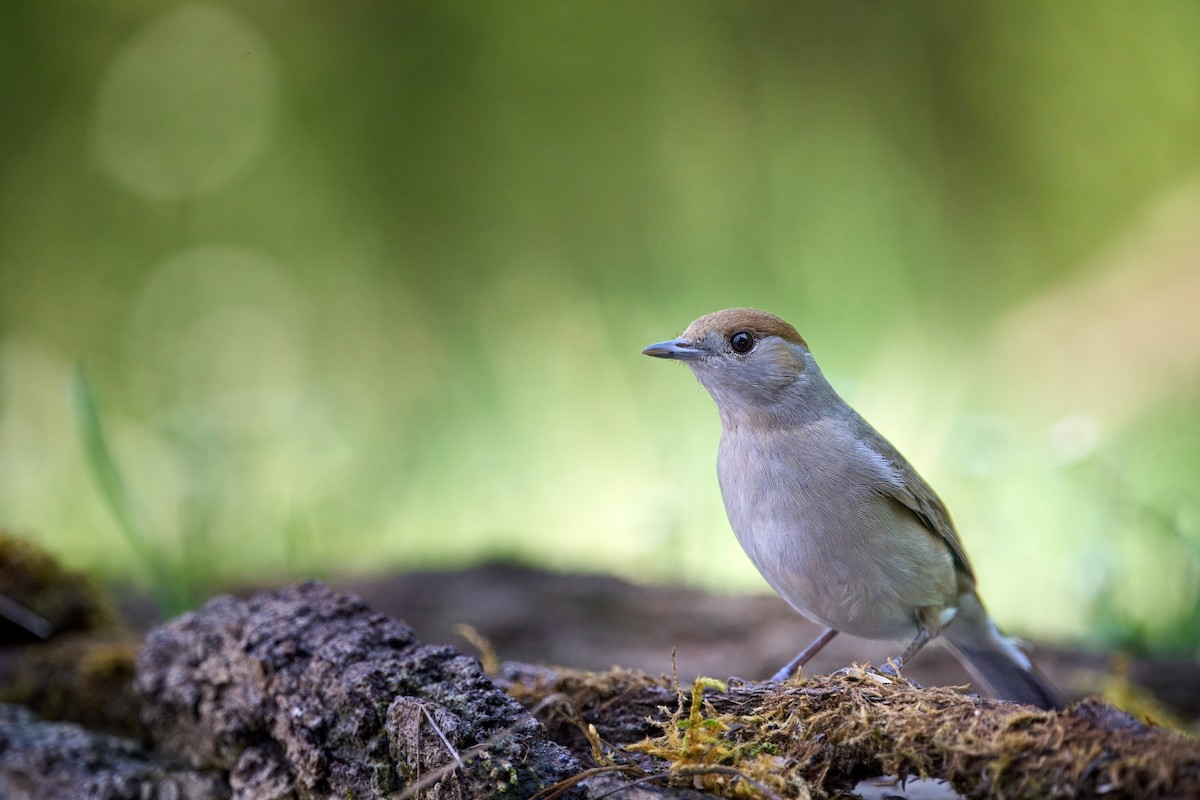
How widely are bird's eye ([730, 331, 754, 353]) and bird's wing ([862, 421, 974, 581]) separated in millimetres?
537

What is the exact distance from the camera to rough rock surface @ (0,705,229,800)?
10.1 feet

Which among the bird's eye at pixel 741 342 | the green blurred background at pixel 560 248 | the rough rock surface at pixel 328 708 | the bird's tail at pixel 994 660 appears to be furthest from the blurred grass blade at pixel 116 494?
the bird's tail at pixel 994 660

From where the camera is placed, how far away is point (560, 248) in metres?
9.50

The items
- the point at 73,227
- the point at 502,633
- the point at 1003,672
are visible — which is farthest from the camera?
the point at 73,227

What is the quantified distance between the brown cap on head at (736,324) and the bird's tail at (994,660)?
1265 mm

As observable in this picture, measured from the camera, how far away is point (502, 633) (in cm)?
510

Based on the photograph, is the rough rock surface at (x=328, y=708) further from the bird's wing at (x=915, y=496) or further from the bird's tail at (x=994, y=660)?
the bird's tail at (x=994, y=660)

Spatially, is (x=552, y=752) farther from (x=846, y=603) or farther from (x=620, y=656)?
(x=620, y=656)

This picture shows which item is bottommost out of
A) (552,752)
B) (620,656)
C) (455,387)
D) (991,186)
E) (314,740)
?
(552,752)

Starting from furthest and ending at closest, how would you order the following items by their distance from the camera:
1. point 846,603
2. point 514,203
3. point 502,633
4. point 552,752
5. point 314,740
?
point 514,203 < point 502,633 < point 846,603 < point 314,740 < point 552,752

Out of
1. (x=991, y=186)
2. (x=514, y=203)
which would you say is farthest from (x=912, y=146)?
(x=514, y=203)

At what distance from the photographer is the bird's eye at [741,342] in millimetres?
3682

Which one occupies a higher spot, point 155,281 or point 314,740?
point 155,281

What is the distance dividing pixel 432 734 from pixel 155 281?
788 centimetres
